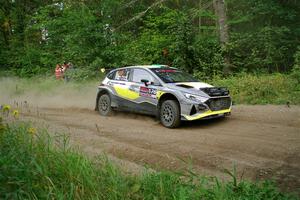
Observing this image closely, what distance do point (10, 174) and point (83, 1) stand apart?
70.3ft

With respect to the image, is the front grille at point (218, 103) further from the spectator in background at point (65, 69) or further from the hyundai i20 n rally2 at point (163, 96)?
the spectator in background at point (65, 69)

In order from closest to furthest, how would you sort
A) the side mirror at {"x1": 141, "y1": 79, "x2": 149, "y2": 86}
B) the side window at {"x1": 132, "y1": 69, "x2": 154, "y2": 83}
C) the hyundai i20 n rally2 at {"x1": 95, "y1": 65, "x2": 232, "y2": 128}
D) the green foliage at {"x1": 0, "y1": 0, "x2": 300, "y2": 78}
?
the hyundai i20 n rally2 at {"x1": 95, "y1": 65, "x2": 232, "y2": 128}, the side mirror at {"x1": 141, "y1": 79, "x2": 149, "y2": 86}, the side window at {"x1": 132, "y1": 69, "x2": 154, "y2": 83}, the green foliage at {"x1": 0, "y1": 0, "x2": 300, "y2": 78}

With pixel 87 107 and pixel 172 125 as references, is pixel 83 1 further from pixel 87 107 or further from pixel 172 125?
pixel 172 125

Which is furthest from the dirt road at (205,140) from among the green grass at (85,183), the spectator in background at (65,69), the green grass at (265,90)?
the spectator in background at (65,69)

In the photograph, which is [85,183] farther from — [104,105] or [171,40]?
[171,40]

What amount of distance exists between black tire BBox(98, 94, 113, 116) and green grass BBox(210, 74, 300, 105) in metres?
4.98

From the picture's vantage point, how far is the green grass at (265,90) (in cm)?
1292

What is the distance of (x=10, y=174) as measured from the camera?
14.3 ft

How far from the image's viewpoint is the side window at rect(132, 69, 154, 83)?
1041cm

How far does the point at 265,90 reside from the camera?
13500mm

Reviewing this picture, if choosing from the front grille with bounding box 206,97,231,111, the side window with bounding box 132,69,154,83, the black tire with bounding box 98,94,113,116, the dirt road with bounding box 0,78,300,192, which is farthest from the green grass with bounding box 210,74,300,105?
the black tire with bounding box 98,94,113,116

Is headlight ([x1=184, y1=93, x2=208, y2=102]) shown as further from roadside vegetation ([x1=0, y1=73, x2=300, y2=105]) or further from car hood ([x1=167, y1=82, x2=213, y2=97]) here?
roadside vegetation ([x1=0, y1=73, x2=300, y2=105])

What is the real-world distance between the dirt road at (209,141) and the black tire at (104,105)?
295 millimetres

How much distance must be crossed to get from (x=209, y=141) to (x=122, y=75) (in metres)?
4.46
